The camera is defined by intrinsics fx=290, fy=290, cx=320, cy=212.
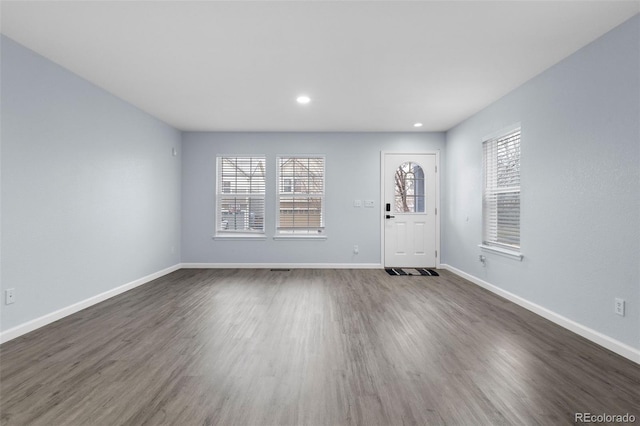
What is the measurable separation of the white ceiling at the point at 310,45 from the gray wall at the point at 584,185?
0.26 meters

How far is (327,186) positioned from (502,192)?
9.40 ft

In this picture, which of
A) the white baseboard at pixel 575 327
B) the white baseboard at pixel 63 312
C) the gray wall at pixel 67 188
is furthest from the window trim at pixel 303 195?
the white baseboard at pixel 575 327

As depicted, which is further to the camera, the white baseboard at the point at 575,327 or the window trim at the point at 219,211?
the window trim at the point at 219,211

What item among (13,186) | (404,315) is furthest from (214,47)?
(404,315)

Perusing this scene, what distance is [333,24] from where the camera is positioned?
7.57 ft

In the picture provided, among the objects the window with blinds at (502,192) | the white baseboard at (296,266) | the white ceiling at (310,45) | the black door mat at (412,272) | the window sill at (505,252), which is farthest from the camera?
the white baseboard at (296,266)

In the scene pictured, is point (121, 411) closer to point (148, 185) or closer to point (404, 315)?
point (404, 315)

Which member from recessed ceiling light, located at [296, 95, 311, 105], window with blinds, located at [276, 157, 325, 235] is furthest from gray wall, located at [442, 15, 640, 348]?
window with blinds, located at [276, 157, 325, 235]

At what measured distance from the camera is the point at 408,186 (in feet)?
18.4

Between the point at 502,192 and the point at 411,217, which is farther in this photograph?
the point at 411,217

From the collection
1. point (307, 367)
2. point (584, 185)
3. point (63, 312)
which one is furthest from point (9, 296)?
point (584, 185)

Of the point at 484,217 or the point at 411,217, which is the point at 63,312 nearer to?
the point at 411,217

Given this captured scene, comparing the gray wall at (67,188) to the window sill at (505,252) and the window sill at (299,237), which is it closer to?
the window sill at (299,237)

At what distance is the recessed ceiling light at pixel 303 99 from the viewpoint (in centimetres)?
380
